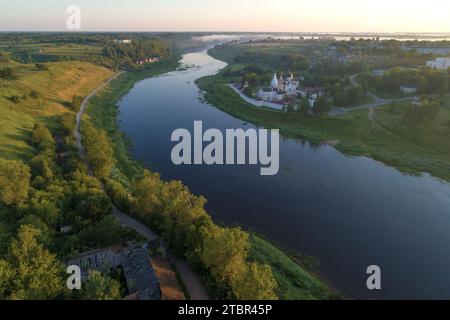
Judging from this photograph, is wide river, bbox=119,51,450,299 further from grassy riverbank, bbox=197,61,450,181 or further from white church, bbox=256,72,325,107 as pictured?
white church, bbox=256,72,325,107

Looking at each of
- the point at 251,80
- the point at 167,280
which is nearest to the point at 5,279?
the point at 167,280

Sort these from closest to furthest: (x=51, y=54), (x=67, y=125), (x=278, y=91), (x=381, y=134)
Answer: (x=67, y=125) → (x=381, y=134) → (x=278, y=91) → (x=51, y=54)

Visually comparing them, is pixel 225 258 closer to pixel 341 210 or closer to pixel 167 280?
pixel 167 280

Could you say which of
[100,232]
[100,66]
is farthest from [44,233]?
[100,66]

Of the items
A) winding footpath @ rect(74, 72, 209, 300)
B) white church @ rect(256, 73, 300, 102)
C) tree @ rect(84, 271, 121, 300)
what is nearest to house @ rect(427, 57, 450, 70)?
white church @ rect(256, 73, 300, 102)

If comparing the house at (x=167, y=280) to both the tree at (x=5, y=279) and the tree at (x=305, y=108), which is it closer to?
the tree at (x=5, y=279)

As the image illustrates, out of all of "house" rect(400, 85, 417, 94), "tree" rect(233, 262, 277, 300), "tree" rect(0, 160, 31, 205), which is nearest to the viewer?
"tree" rect(233, 262, 277, 300)

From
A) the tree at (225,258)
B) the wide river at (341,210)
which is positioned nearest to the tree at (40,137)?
the wide river at (341,210)
